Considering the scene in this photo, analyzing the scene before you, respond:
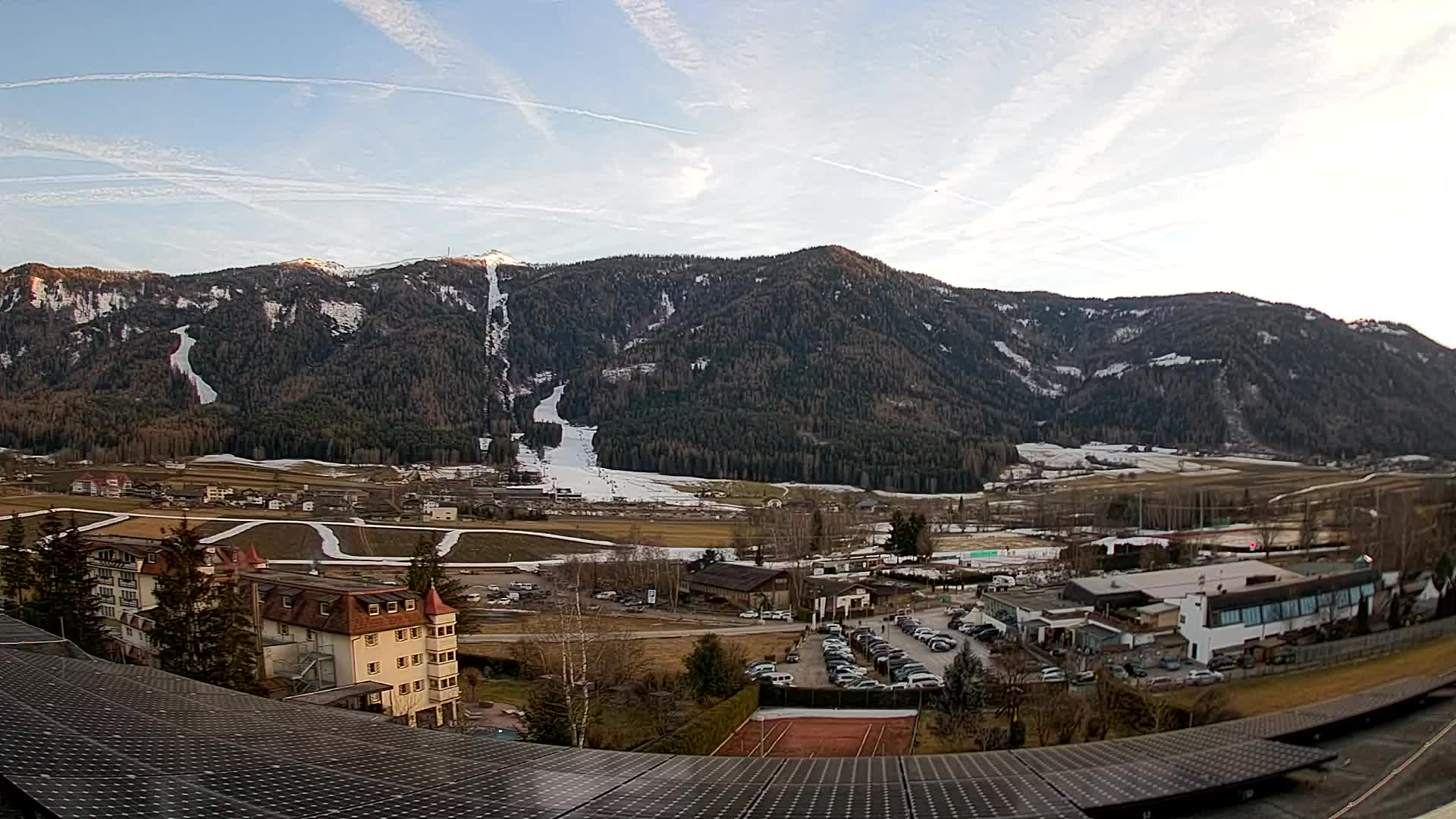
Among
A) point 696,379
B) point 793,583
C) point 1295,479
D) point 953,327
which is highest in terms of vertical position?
point 953,327

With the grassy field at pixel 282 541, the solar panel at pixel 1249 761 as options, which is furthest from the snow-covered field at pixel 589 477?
the solar panel at pixel 1249 761

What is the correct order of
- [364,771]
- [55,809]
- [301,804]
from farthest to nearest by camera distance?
1. [364,771]
2. [301,804]
3. [55,809]

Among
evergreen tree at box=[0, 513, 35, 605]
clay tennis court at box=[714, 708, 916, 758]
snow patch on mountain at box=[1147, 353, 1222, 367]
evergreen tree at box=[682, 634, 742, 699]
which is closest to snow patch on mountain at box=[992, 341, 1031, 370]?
snow patch on mountain at box=[1147, 353, 1222, 367]

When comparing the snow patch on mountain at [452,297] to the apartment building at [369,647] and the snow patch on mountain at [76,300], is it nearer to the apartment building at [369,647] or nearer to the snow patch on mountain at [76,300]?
the snow patch on mountain at [76,300]

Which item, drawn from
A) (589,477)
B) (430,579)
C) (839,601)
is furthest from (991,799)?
(589,477)

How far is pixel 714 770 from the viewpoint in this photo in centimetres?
723

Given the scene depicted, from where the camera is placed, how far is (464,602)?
17.7 meters

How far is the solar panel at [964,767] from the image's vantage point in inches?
278

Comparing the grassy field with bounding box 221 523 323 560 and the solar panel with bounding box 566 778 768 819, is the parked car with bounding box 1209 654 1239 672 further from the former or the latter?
the grassy field with bounding box 221 523 323 560

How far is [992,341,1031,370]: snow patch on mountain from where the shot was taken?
97500 millimetres

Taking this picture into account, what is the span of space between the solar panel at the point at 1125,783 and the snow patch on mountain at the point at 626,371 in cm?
9167

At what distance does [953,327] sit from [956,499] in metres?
60.5

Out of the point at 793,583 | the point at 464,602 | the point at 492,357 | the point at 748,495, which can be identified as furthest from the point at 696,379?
the point at 464,602

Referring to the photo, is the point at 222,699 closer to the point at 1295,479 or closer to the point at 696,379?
the point at 1295,479
